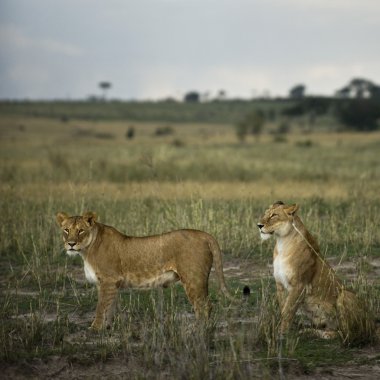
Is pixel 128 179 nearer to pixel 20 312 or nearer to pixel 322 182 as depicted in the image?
pixel 322 182

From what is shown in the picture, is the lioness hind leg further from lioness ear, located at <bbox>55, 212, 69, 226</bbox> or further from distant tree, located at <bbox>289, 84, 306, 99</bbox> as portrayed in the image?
distant tree, located at <bbox>289, 84, 306, 99</bbox>

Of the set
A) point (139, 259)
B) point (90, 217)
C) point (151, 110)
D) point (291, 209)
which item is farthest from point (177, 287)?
point (151, 110)

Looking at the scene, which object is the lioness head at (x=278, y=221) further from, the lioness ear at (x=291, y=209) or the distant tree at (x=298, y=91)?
the distant tree at (x=298, y=91)

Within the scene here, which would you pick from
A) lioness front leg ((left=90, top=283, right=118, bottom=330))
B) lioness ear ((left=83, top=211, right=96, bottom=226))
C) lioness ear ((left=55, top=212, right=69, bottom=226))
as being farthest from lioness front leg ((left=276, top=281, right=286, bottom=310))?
lioness ear ((left=55, top=212, right=69, bottom=226))

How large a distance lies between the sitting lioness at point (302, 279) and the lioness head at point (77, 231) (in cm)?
143

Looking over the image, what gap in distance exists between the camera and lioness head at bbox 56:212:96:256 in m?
7.22

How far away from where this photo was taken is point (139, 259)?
7211mm

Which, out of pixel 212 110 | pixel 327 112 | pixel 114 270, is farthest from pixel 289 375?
pixel 212 110

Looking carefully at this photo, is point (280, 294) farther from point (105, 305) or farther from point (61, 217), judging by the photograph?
point (61, 217)

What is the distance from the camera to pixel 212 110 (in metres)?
85.7

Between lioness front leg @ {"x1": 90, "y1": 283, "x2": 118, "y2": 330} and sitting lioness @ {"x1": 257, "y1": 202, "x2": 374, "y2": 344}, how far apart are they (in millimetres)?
1334

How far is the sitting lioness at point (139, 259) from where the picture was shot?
700cm

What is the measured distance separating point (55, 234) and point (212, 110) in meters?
74.9

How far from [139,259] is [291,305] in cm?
129
